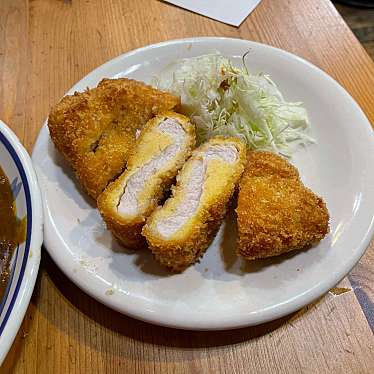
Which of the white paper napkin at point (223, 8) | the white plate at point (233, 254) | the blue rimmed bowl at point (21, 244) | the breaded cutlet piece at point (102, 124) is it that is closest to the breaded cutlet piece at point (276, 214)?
the white plate at point (233, 254)

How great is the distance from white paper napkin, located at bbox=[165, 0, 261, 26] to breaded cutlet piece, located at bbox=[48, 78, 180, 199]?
840mm

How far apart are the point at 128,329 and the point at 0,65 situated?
1.56m

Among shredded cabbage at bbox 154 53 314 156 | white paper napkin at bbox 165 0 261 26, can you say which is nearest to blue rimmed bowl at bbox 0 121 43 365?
shredded cabbage at bbox 154 53 314 156

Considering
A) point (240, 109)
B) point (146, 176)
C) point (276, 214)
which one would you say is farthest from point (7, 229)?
point (240, 109)

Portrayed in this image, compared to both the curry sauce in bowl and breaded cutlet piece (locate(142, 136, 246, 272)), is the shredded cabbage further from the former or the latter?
the curry sauce in bowl

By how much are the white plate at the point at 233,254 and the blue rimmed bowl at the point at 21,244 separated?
0.20m

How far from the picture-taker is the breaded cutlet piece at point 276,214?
1.45 meters

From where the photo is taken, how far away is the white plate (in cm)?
137

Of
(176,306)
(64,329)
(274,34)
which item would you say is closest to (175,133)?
(176,306)

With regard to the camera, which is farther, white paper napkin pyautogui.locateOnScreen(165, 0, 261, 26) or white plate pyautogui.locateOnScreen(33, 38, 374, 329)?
white paper napkin pyautogui.locateOnScreen(165, 0, 261, 26)

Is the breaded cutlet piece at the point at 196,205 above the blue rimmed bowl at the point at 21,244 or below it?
above

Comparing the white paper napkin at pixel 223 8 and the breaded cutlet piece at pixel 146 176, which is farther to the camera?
the white paper napkin at pixel 223 8

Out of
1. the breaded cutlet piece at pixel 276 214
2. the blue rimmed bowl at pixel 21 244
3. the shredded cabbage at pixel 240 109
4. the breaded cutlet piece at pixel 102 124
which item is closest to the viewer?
the blue rimmed bowl at pixel 21 244

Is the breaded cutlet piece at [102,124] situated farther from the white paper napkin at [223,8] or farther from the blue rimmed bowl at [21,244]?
the white paper napkin at [223,8]
